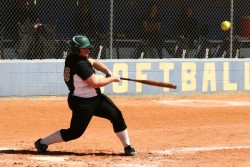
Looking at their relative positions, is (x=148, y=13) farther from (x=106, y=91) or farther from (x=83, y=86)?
(x=83, y=86)

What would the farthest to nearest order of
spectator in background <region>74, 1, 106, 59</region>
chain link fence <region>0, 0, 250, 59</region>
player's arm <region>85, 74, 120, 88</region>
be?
spectator in background <region>74, 1, 106, 59</region> < chain link fence <region>0, 0, 250, 59</region> < player's arm <region>85, 74, 120, 88</region>

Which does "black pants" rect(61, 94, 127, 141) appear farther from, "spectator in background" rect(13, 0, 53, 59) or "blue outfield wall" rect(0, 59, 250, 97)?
"spectator in background" rect(13, 0, 53, 59)

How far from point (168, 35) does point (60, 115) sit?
8.44 metres

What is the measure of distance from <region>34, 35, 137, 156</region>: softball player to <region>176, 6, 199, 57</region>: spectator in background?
9416 millimetres

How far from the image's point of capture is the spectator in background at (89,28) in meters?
16.5

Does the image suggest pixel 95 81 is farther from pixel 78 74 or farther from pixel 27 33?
pixel 27 33

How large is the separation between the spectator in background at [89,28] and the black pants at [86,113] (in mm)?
8103

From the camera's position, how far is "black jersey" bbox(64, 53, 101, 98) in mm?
8242

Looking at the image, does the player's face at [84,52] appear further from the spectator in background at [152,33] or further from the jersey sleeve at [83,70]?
the spectator in background at [152,33]

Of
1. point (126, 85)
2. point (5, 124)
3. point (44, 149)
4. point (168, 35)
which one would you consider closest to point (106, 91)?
point (126, 85)

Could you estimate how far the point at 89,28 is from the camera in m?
16.7

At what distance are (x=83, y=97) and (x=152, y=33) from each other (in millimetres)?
8972

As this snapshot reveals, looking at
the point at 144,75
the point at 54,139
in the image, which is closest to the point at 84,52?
the point at 54,139

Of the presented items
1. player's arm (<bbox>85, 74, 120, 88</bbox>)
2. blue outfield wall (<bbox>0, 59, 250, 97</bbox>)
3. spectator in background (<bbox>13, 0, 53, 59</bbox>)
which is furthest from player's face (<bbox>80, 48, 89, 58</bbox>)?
spectator in background (<bbox>13, 0, 53, 59</bbox>)
